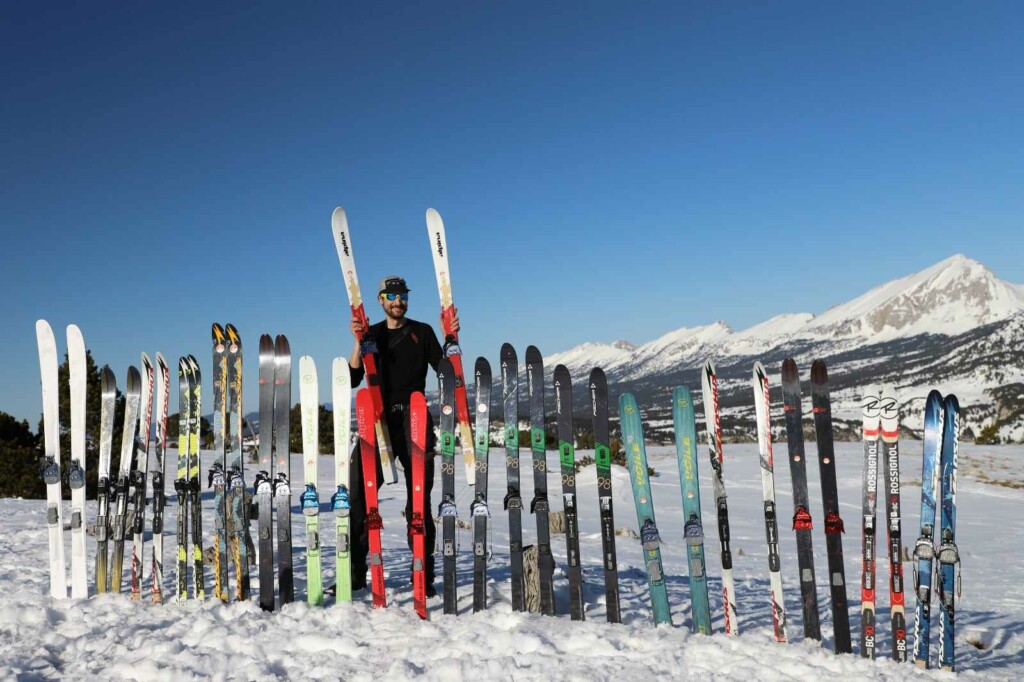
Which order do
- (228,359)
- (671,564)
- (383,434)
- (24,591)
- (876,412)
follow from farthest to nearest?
1. (671,564)
2. (228,359)
3. (383,434)
4. (24,591)
5. (876,412)

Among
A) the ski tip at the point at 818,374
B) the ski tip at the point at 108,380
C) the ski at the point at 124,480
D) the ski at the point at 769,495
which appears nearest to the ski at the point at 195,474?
the ski at the point at 124,480

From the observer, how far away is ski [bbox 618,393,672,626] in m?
3.90

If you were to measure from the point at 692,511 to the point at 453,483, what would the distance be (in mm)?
1366

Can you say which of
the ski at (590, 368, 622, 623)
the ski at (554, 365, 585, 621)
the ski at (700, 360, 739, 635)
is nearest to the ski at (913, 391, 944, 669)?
the ski at (700, 360, 739, 635)

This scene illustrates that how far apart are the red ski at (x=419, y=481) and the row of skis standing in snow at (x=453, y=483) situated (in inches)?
0.5

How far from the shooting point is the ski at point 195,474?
14.1 ft

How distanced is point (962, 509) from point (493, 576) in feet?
27.9

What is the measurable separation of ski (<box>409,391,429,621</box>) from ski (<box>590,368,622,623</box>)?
1.02m

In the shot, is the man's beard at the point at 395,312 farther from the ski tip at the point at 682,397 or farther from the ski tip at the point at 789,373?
the ski tip at the point at 789,373

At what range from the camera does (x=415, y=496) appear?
417 centimetres

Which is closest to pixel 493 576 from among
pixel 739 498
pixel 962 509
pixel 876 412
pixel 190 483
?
pixel 190 483

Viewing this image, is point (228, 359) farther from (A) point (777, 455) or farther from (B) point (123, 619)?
(A) point (777, 455)

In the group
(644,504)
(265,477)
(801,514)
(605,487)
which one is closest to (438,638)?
(605,487)

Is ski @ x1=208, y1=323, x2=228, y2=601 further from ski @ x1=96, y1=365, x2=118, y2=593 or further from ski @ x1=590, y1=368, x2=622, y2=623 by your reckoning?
ski @ x1=590, y1=368, x2=622, y2=623
